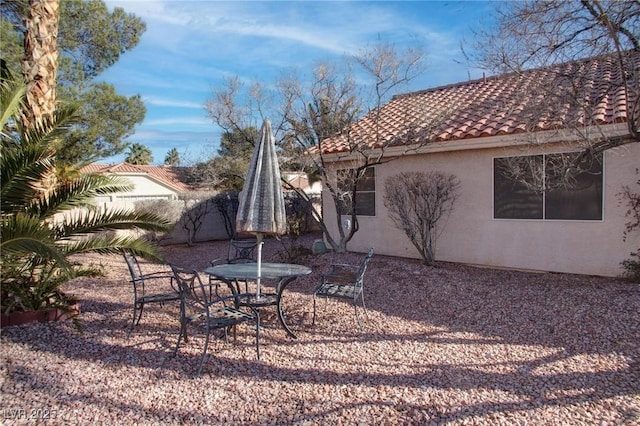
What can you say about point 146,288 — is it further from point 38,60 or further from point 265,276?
point 38,60

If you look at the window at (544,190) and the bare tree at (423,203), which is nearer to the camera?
the window at (544,190)

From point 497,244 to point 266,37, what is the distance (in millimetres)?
7208

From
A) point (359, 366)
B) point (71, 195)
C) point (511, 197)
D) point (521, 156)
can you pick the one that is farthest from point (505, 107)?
point (71, 195)

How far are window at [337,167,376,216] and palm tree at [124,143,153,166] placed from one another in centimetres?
3885

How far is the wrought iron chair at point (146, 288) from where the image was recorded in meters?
5.70

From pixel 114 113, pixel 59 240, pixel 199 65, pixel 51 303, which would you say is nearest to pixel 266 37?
pixel 199 65

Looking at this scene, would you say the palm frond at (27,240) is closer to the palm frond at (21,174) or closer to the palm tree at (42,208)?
the palm tree at (42,208)

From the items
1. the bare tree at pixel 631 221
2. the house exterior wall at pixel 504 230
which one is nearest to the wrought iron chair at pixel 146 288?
the house exterior wall at pixel 504 230

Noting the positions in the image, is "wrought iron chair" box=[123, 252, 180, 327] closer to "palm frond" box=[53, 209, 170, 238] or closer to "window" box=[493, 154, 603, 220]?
"palm frond" box=[53, 209, 170, 238]

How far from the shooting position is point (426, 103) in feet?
41.3

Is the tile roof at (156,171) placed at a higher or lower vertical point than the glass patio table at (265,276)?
higher

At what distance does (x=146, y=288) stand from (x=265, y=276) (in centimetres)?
414

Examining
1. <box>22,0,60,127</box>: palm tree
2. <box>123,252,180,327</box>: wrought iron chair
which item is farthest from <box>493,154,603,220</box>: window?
<box>22,0,60,127</box>: palm tree

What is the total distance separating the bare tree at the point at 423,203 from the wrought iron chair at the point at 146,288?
17.1 feet
